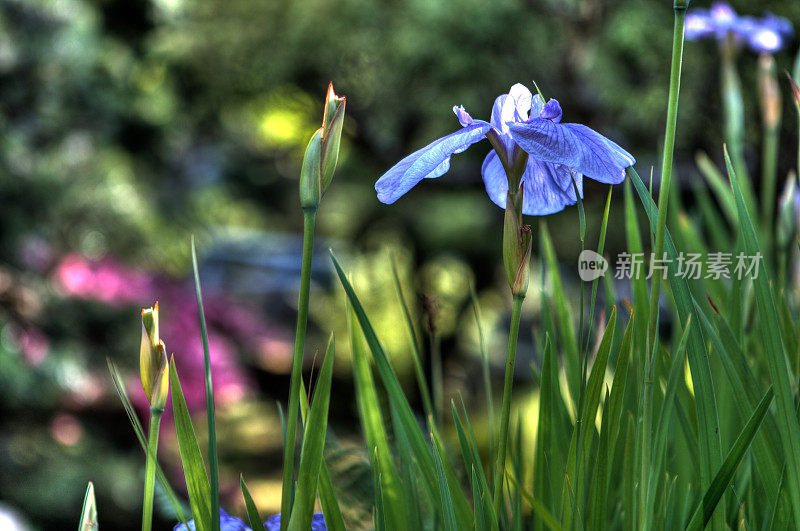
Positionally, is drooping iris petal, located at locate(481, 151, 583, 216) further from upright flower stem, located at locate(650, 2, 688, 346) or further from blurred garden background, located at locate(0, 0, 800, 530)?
blurred garden background, located at locate(0, 0, 800, 530)

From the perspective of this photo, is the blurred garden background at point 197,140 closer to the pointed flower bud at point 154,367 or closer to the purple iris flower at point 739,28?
the purple iris flower at point 739,28

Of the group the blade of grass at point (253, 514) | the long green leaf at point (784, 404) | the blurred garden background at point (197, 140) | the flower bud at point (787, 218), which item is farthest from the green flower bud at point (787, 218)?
the blurred garden background at point (197, 140)

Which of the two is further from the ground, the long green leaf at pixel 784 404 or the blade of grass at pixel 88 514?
the long green leaf at pixel 784 404

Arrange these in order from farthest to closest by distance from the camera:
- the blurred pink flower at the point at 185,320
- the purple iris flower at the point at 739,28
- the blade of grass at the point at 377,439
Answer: the blurred pink flower at the point at 185,320, the purple iris flower at the point at 739,28, the blade of grass at the point at 377,439

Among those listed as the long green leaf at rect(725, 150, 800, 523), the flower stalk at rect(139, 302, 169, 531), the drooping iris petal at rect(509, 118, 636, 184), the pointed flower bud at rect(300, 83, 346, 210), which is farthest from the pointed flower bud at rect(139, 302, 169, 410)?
the long green leaf at rect(725, 150, 800, 523)

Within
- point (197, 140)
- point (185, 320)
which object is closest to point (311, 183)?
point (185, 320)

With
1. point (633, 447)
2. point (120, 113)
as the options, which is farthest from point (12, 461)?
point (633, 447)

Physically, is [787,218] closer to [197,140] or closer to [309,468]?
[309,468]

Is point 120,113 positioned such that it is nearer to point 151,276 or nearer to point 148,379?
point 151,276
